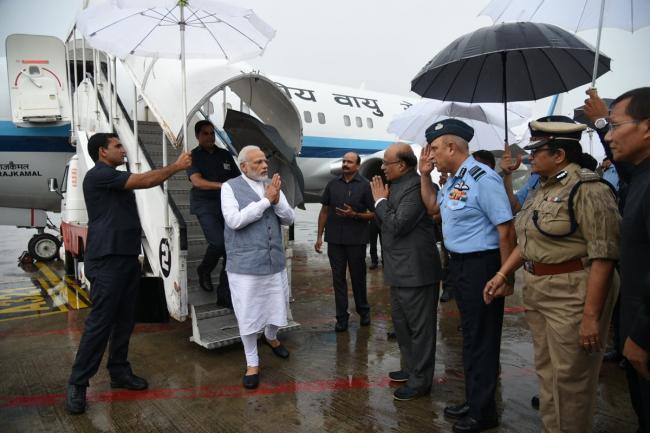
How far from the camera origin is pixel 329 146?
37.1ft

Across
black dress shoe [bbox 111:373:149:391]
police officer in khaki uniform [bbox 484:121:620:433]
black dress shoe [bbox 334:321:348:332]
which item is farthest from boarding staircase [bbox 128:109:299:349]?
police officer in khaki uniform [bbox 484:121:620:433]

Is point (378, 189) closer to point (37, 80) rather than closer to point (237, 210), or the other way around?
point (237, 210)

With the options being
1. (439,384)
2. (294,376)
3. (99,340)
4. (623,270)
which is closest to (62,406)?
(99,340)

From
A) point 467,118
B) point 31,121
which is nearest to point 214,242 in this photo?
point 467,118

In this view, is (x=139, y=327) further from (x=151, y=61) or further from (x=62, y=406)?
(x=151, y=61)

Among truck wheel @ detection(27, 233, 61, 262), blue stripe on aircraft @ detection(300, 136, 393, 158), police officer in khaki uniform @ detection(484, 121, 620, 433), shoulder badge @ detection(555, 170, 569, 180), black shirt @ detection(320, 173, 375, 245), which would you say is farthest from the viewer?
blue stripe on aircraft @ detection(300, 136, 393, 158)

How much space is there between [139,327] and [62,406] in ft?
6.40

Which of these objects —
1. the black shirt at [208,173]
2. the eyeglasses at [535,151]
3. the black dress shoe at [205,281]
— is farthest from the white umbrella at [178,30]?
the eyeglasses at [535,151]

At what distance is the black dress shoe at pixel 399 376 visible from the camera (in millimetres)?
3691

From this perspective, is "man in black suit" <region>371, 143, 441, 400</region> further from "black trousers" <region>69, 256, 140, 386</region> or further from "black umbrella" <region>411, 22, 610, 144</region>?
"black trousers" <region>69, 256, 140, 386</region>

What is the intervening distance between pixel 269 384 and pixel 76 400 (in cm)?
136

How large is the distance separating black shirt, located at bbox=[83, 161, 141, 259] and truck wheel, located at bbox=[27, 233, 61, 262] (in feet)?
23.2

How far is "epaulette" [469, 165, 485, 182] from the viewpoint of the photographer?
112 inches

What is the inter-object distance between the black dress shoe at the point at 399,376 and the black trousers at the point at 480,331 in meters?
0.80
